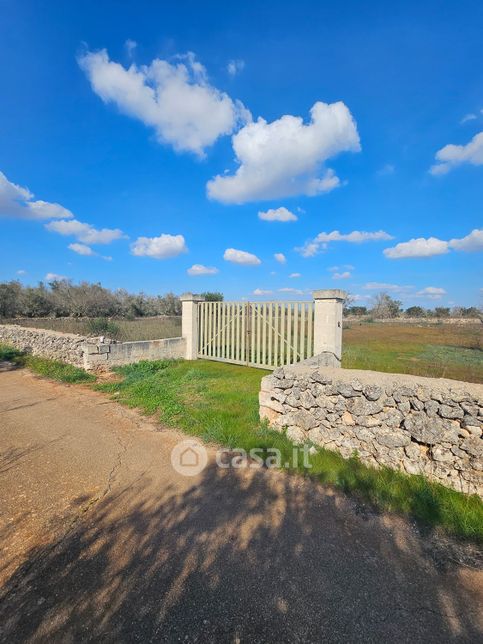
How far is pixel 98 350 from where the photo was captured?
8203 mm

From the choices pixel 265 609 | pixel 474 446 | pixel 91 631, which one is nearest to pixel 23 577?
pixel 91 631

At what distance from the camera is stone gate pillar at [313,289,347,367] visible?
6332mm

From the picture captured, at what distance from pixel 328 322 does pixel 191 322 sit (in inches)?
195

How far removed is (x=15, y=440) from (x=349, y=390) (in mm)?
4745

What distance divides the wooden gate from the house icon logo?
3.80 metres

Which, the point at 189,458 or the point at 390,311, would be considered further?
the point at 390,311

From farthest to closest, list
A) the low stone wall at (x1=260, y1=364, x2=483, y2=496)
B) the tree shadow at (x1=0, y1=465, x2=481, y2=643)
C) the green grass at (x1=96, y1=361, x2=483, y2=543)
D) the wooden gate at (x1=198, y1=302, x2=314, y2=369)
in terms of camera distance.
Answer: the wooden gate at (x1=198, y1=302, x2=314, y2=369)
the low stone wall at (x1=260, y1=364, x2=483, y2=496)
the green grass at (x1=96, y1=361, x2=483, y2=543)
the tree shadow at (x1=0, y1=465, x2=481, y2=643)

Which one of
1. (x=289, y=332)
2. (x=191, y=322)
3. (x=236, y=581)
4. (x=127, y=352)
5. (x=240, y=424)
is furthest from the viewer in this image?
(x=191, y=322)

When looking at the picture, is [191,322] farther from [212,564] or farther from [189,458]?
[212,564]

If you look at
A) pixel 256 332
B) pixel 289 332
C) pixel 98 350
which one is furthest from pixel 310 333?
pixel 98 350

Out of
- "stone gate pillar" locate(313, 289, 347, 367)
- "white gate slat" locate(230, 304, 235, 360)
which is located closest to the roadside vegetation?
"white gate slat" locate(230, 304, 235, 360)

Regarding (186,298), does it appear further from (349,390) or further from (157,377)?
(349,390)

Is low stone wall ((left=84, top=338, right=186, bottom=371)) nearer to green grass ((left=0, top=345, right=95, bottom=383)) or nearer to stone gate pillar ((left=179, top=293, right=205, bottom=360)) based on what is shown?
stone gate pillar ((left=179, top=293, right=205, bottom=360))

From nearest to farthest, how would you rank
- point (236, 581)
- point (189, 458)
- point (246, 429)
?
1. point (236, 581)
2. point (189, 458)
3. point (246, 429)
